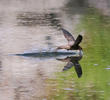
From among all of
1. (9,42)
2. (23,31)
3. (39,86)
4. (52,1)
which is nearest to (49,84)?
(39,86)

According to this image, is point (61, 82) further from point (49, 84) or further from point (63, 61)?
point (63, 61)

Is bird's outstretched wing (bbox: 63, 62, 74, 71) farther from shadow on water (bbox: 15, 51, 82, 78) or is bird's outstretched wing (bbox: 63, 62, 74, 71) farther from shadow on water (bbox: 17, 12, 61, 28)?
shadow on water (bbox: 17, 12, 61, 28)

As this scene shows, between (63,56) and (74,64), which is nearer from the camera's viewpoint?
(74,64)

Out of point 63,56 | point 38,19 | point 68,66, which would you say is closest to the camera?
point 68,66

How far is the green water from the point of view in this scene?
266 inches

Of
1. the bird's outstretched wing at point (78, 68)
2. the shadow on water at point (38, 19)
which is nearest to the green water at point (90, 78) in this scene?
the bird's outstretched wing at point (78, 68)

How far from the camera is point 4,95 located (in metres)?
6.77

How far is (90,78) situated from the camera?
773 cm

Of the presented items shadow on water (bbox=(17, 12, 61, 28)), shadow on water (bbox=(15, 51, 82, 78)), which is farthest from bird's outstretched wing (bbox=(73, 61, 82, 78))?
shadow on water (bbox=(17, 12, 61, 28))

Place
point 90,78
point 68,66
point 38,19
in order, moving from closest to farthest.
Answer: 1. point 90,78
2. point 68,66
3. point 38,19

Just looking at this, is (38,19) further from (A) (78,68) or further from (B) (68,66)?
(A) (78,68)

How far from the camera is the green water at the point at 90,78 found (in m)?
6.75

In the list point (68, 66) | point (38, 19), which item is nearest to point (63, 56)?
point (68, 66)

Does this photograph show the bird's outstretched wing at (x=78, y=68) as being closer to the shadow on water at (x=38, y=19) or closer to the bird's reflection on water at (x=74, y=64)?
the bird's reflection on water at (x=74, y=64)
